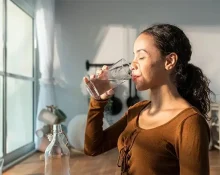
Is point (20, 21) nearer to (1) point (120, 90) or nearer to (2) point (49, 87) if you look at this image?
(2) point (49, 87)

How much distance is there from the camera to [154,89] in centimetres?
71

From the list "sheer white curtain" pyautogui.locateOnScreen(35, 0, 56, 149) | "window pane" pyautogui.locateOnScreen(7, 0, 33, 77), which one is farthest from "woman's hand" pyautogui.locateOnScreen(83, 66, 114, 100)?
"sheer white curtain" pyautogui.locateOnScreen(35, 0, 56, 149)

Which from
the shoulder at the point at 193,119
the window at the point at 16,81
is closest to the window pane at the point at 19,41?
the window at the point at 16,81

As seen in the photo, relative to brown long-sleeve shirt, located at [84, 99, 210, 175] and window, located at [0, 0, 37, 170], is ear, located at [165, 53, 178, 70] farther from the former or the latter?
window, located at [0, 0, 37, 170]

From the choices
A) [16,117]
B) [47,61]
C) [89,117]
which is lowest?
[16,117]

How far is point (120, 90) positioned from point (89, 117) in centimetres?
204

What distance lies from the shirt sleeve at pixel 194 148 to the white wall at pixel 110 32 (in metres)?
2.23

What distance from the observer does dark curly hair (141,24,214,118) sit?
67cm

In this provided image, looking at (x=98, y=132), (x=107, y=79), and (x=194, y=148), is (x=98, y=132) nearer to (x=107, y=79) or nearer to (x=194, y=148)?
(x=107, y=79)

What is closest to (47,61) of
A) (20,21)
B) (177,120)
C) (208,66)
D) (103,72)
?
(20,21)

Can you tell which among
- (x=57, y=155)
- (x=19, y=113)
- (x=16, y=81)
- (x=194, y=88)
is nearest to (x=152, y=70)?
(x=194, y=88)

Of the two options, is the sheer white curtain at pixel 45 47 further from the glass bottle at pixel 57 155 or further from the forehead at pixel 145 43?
the forehead at pixel 145 43

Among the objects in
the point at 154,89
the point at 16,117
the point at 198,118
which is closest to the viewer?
the point at 198,118

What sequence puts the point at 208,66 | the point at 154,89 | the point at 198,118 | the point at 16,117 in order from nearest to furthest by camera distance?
the point at 198,118
the point at 154,89
the point at 16,117
the point at 208,66
